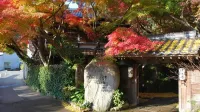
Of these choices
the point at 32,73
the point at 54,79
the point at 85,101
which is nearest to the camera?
the point at 85,101

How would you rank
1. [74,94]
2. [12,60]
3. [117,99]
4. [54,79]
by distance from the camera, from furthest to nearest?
[12,60], [54,79], [74,94], [117,99]

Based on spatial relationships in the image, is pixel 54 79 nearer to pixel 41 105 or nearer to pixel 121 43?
pixel 41 105

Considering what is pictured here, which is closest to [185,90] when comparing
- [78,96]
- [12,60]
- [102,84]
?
[102,84]

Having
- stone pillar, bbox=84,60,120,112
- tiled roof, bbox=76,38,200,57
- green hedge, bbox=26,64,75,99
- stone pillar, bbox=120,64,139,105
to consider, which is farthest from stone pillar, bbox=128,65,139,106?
green hedge, bbox=26,64,75,99

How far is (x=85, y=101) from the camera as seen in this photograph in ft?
44.8

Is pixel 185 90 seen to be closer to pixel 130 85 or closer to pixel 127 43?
pixel 127 43

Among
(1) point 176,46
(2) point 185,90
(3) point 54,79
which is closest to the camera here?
(2) point 185,90

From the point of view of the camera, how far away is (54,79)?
17422 millimetres

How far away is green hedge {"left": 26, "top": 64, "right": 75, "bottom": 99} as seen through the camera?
A: 51.3ft

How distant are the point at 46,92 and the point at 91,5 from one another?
8892 mm

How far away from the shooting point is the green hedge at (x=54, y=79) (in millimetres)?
15641

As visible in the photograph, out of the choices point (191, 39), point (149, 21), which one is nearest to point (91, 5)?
point (191, 39)

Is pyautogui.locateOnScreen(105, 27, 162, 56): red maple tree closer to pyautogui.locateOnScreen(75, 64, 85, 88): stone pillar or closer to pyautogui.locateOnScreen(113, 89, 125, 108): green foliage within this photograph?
pyautogui.locateOnScreen(113, 89, 125, 108): green foliage

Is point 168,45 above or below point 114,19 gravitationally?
below
